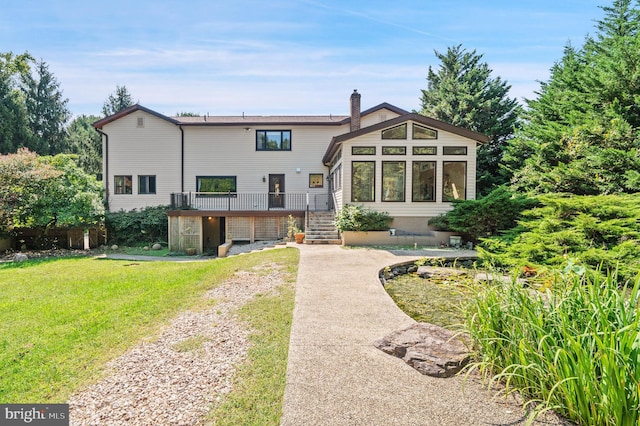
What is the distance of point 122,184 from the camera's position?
17.8 metres

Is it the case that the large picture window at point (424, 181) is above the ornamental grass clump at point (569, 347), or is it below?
above

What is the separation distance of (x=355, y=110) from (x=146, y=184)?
11517mm

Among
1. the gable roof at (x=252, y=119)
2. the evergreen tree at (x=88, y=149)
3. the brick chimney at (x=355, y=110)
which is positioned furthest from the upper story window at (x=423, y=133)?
the evergreen tree at (x=88, y=149)

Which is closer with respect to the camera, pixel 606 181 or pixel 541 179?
pixel 606 181

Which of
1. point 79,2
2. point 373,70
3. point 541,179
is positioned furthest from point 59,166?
point 541,179

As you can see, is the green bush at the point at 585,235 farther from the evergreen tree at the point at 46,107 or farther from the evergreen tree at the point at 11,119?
the evergreen tree at the point at 46,107

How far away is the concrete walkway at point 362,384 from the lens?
2.40 meters

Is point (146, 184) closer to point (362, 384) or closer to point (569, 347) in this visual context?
point (362, 384)

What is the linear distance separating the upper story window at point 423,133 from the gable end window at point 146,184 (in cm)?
1342

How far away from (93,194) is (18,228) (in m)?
3.44

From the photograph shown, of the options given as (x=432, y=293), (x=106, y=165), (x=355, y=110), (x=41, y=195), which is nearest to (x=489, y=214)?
(x=432, y=293)

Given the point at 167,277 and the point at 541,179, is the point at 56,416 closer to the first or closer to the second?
the point at 167,277

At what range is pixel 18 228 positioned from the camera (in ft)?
48.8

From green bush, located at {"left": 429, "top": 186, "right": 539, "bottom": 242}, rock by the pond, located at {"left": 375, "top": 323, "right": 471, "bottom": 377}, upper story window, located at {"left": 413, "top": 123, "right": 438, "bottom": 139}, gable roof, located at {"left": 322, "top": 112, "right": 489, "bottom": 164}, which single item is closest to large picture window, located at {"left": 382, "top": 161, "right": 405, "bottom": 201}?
upper story window, located at {"left": 413, "top": 123, "right": 438, "bottom": 139}
